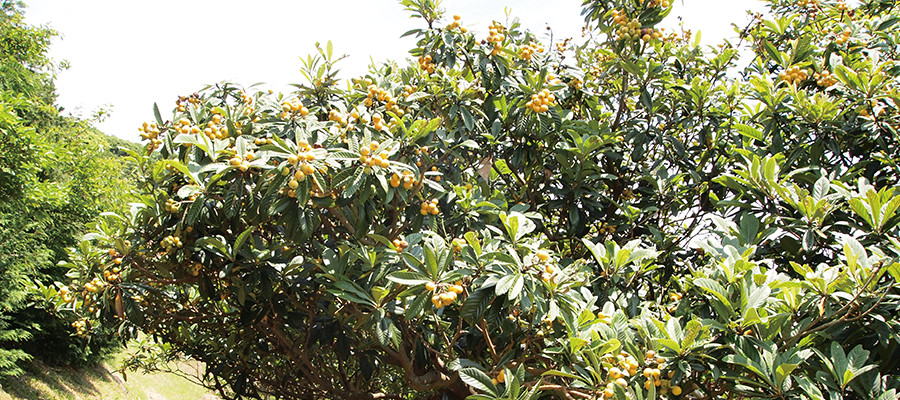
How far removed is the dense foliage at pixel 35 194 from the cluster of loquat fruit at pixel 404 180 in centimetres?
570

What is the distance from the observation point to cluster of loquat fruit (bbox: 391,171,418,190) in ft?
7.65

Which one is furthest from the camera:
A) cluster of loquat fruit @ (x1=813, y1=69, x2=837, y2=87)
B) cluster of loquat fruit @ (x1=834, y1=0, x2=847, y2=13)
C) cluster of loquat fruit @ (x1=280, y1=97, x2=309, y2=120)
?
cluster of loquat fruit @ (x1=834, y1=0, x2=847, y2=13)

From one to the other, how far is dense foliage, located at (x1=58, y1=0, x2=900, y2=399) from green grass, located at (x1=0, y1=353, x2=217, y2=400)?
5.65m

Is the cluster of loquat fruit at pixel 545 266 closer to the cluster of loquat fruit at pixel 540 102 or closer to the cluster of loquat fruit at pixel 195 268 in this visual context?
the cluster of loquat fruit at pixel 540 102

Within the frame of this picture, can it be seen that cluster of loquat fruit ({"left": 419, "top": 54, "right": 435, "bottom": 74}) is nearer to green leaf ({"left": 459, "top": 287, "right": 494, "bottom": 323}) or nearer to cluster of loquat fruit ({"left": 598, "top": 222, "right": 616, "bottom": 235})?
cluster of loquat fruit ({"left": 598, "top": 222, "right": 616, "bottom": 235})

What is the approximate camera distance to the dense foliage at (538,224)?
6.90ft

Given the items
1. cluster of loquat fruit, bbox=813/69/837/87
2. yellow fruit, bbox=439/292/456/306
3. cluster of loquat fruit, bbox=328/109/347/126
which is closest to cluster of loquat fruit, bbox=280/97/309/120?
cluster of loquat fruit, bbox=328/109/347/126

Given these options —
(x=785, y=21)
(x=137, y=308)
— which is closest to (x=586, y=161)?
(x=785, y=21)

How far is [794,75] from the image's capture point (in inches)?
126

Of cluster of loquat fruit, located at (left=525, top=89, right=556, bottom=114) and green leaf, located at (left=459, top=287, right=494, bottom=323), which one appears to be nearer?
green leaf, located at (left=459, top=287, right=494, bottom=323)

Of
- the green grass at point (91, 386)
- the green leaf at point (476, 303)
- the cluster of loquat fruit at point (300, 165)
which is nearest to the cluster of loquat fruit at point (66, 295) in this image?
the cluster of loquat fruit at point (300, 165)

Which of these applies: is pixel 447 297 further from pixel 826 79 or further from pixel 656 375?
pixel 826 79

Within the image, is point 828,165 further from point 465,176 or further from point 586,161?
point 465,176

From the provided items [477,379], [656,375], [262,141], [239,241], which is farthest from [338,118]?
[656,375]
